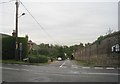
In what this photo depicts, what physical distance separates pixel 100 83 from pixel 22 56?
26219 millimetres

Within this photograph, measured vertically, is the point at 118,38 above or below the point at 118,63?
above

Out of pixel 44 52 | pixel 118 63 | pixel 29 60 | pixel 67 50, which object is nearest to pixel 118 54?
pixel 118 63

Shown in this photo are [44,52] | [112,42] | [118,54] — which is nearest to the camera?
[118,54]

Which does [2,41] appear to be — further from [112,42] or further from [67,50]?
[67,50]

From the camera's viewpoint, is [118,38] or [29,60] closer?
[118,38]

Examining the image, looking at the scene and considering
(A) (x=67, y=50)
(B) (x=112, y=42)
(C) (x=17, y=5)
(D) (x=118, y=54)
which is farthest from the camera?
(A) (x=67, y=50)

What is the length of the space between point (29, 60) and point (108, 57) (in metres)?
11.2

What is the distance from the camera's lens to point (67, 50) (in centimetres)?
16362

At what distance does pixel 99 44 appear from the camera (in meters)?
37.3

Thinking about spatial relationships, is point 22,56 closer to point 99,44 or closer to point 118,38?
point 99,44

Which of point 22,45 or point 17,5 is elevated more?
point 17,5

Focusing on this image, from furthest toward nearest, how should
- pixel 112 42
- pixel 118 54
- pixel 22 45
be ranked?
1. pixel 22 45
2. pixel 112 42
3. pixel 118 54

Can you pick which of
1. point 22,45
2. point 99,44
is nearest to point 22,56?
point 22,45

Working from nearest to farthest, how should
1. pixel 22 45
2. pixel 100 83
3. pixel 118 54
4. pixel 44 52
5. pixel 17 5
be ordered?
pixel 100 83, pixel 118 54, pixel 17 5, pixel 22 45, pixel 44 52
